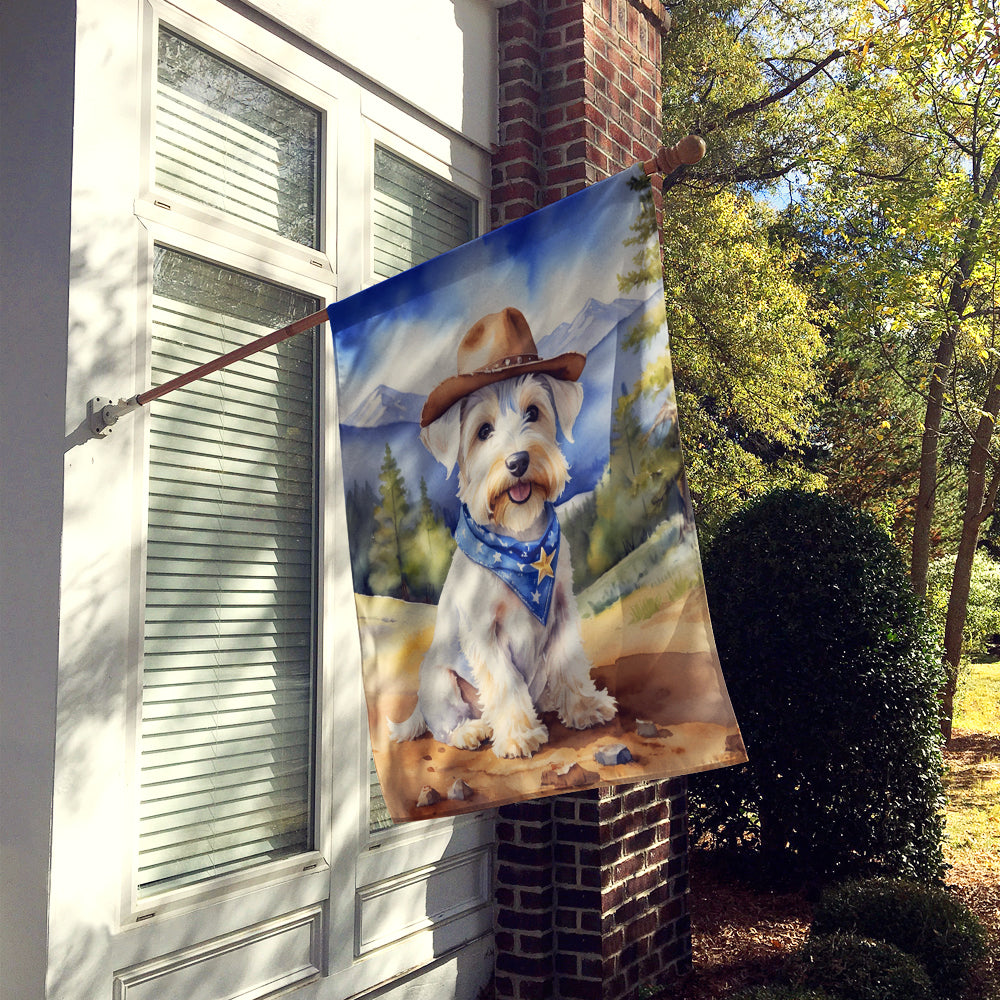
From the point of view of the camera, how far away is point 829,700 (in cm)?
564

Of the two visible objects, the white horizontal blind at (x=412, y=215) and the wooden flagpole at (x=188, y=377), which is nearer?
the wooden flagpole at (x=188, y=377)

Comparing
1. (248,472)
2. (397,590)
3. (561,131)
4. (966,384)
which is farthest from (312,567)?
(966,384)

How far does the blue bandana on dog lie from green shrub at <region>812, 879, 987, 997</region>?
2902mm

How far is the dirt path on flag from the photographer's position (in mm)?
2371

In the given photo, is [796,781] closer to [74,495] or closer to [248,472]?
[248,472]

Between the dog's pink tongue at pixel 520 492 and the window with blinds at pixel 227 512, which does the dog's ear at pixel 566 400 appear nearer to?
the dog's pink tongue at pixel 520 492

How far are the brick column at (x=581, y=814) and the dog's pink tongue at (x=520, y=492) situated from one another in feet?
7.13

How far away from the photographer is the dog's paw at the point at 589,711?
7.92 feet

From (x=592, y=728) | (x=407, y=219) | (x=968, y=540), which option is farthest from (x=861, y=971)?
(x=968, y=540)

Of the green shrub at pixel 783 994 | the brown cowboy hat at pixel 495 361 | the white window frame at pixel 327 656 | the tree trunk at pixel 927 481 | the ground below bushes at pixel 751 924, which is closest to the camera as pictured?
the brown cowboy hat at pixel 495 361

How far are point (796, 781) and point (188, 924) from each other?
3.95 meters

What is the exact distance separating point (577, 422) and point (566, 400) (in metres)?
0.06

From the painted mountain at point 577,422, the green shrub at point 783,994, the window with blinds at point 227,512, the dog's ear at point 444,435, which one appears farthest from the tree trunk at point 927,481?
the dog's ear at point 444,435

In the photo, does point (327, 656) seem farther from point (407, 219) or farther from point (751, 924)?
point (751, 924)
